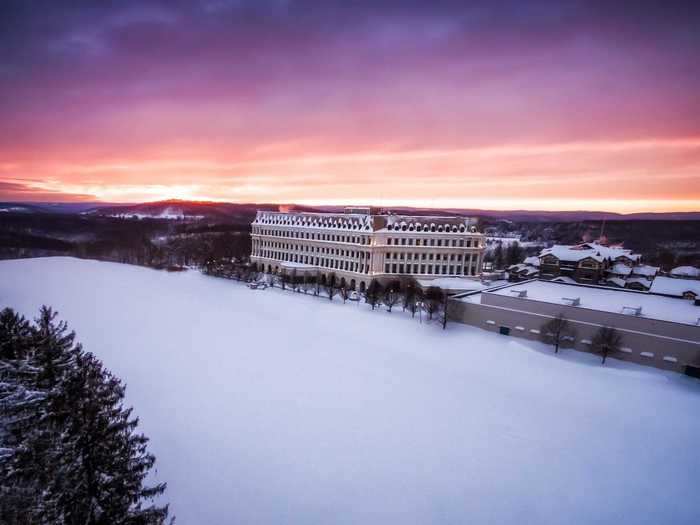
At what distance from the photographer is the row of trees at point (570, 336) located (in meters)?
30.6

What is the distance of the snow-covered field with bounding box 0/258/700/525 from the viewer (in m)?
15.4

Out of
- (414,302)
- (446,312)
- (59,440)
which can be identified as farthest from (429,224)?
(59,440)

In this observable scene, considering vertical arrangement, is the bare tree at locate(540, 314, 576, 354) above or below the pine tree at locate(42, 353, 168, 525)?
below

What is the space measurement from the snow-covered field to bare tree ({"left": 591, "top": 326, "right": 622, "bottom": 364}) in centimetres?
132

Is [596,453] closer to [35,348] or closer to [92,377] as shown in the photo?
[92,377]

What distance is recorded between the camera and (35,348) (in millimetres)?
11352

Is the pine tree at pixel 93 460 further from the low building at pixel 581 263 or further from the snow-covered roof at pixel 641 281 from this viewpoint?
the snow-covered roof at pixel 641 281

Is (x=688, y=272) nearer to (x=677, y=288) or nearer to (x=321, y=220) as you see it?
(x=677, y=288)

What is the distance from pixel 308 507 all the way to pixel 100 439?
27.2ft

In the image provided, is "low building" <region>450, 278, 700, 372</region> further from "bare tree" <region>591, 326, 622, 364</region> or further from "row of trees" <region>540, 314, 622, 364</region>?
"bare tree" <region>591, 326, 622, 364</region>

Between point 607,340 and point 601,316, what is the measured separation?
2548 mm

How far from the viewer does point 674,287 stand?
41031mm

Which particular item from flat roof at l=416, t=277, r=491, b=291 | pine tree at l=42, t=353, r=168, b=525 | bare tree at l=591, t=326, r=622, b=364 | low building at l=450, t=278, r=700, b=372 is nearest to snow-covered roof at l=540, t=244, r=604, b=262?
low building at l=450, t=278, r=700, b=372

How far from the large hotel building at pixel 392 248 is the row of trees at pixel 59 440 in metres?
49.7
